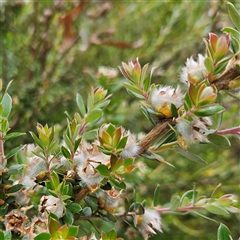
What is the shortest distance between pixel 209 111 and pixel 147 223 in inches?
5.5

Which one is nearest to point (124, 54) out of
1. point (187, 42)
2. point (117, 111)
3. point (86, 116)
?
point (187, 42)

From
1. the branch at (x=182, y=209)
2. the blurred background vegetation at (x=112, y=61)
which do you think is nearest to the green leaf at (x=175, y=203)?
the branch at (x=182, y=209)

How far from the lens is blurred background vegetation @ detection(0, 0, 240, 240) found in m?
0.77

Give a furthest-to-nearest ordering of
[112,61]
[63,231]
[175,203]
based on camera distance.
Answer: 1. [112,61]
2. [175,203]
3. [63,231]

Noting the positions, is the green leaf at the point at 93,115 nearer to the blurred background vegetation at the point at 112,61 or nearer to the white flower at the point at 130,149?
the white flower at the point at 130,149

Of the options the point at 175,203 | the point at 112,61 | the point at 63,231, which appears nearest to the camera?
the point at 63,231

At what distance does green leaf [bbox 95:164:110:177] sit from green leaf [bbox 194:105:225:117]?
0.26ft

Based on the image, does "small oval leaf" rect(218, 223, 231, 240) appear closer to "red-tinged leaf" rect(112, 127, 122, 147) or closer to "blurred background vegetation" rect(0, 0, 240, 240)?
"red-tinged leaf" rect(112, 127, 122, 147)

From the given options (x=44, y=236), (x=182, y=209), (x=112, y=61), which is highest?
(x=44, y=236)

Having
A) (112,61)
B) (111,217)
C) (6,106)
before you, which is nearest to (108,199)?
(111,217)

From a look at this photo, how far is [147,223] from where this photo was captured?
384 millimetres

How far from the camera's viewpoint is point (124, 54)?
103 cm

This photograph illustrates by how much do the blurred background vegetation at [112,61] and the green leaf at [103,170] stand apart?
1.02 ft

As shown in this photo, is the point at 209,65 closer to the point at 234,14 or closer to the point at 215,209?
the point at 234,14
